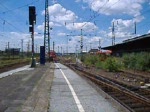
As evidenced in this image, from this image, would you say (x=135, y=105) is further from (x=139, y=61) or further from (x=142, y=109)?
(x=139, y=61)

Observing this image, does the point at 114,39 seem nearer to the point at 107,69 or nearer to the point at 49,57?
the point at 49,57

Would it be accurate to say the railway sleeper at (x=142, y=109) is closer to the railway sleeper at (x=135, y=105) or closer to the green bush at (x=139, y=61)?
the railway sleeper at (x=135, y=105)

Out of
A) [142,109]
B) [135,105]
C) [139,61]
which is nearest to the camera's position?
[142,109]

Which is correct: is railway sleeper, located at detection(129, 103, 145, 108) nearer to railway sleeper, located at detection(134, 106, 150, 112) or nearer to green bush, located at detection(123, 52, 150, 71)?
railway sleeper, located at detection(134, 106, 150, 112)

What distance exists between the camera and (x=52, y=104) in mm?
13414

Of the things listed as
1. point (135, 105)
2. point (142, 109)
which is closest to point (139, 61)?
point (135, 105)

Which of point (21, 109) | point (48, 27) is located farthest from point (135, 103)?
point (48, 27)

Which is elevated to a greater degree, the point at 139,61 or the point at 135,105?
the point at 139,61

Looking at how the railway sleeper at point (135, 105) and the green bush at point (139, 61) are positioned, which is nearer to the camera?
the railway sleeper at point (135, 105)

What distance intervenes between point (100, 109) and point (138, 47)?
4904 cm

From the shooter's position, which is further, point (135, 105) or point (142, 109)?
point (135, 105)

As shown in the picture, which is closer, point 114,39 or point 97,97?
point 97,97

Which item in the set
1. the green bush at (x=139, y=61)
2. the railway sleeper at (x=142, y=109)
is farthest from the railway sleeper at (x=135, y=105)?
the green bush at (x=139, y=61)

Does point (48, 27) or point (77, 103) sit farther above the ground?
point (48, 27)
